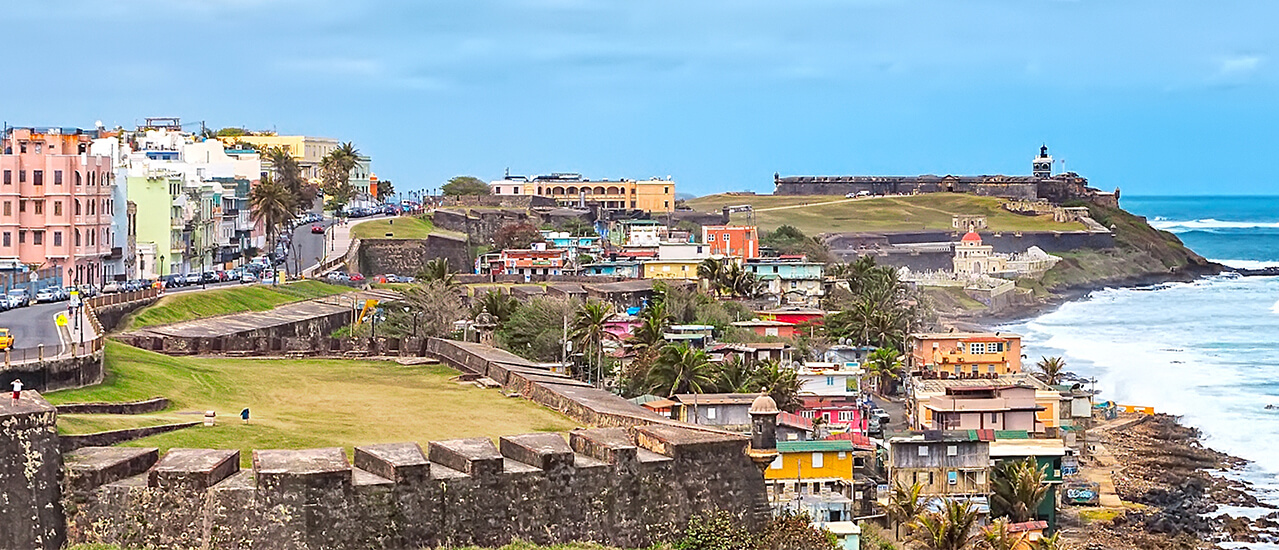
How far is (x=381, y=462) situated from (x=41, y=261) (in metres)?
41.7

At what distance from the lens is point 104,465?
2125 centimetres

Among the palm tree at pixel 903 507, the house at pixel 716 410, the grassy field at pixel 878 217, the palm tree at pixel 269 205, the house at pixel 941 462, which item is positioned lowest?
the palm tree at pixel 903 507

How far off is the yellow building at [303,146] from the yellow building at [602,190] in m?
16.3

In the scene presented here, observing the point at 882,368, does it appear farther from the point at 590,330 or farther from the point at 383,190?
the point at 383,190

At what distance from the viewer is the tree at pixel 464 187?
5669 inches

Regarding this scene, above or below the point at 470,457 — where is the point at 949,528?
below

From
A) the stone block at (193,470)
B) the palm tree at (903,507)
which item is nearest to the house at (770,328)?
the palm tree at (903,507)

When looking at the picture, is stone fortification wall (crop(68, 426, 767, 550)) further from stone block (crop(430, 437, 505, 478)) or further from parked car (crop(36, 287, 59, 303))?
parked car (crop(36, 287, 59, 303))

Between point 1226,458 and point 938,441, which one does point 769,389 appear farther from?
point 1226,458

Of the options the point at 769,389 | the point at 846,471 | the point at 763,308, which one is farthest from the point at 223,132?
the point at 846,471

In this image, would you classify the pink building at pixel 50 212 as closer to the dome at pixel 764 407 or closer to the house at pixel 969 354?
the house at pixel 969 354

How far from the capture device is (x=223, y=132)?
132 m

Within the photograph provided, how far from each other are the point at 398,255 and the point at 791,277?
2011 cm

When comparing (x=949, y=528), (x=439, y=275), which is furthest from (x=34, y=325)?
(x=439, y=275)
